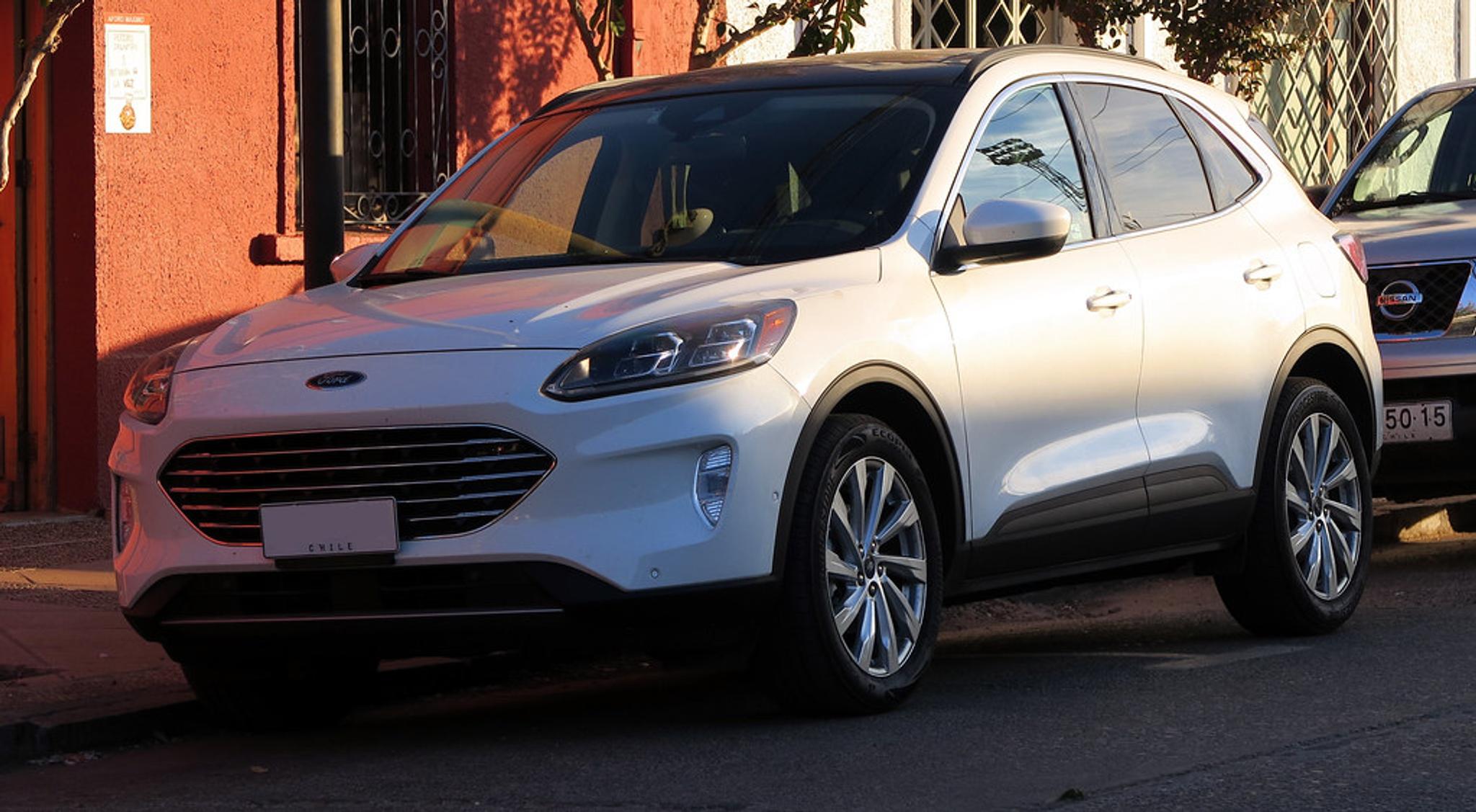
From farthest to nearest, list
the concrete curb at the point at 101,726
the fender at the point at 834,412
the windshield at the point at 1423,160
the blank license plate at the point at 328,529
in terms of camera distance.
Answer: the windshield at the point at 1423,160
the concrete curb at the point at 101,726
the fender at the point at 834,412
the blank license plate at the point at 328,529

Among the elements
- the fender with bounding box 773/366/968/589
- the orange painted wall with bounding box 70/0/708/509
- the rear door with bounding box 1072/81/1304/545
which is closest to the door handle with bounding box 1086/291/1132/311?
the rear door with bounding box 1072/81/1304/545

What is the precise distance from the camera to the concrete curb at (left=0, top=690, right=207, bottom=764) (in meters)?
6.33

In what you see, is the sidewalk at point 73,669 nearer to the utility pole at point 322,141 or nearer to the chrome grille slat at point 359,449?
the chrome grille slat at point 359,449

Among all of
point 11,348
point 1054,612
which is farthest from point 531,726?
point 11,348

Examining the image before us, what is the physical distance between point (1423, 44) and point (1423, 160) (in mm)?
10439

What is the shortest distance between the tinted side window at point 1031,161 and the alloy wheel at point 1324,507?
4.00ft

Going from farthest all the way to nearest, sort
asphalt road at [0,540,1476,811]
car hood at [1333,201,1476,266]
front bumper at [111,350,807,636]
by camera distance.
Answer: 1. car hood at [1333,201,1476,266]
2. front bumper at [111,350,807,636]
3. asphalt road at [0,540,1476,811]

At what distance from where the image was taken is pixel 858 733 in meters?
5.96

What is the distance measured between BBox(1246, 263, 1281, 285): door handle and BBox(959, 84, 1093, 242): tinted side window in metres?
0.74

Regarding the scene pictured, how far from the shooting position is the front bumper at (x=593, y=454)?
5590 mm

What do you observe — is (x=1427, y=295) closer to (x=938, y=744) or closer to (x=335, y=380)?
(x=938, y=744)

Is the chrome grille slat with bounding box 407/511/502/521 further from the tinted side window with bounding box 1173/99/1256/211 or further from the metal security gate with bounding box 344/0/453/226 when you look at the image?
the metal security gate with bounding box 344/0/453/226

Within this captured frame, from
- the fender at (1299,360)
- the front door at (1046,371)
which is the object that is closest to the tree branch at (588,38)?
the fender at (1299,360)

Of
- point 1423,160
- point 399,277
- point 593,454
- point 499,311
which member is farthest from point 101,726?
point 1423,160
